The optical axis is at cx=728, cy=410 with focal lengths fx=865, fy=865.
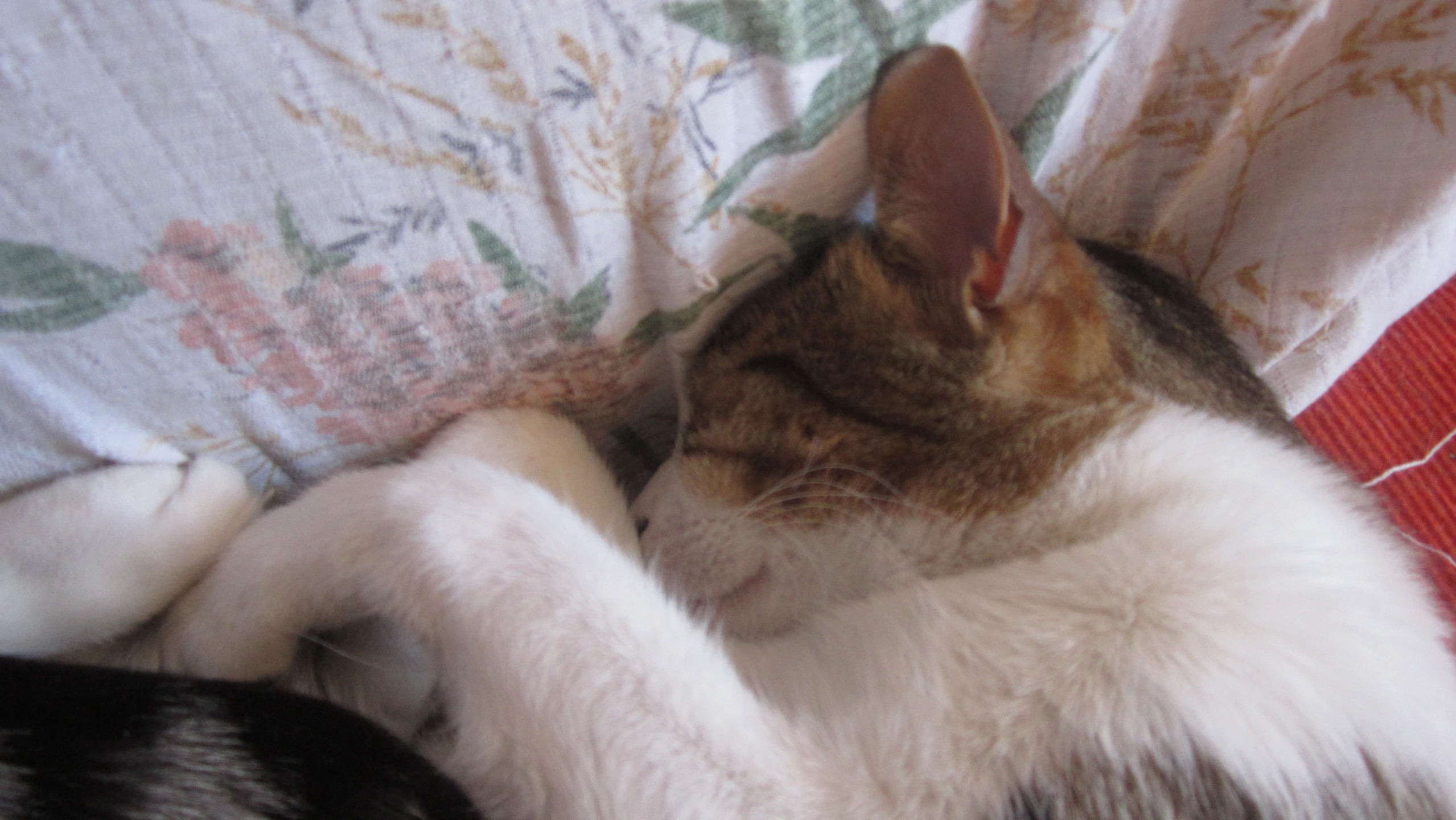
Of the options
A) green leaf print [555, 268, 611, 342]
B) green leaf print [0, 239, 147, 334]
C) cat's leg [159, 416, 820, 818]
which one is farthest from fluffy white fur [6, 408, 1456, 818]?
green leaf print [0, 239, 147, 334]

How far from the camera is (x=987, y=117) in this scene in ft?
2.47

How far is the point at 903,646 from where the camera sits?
816mm

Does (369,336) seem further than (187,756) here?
Yes

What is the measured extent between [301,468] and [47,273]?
A: 0.31 m

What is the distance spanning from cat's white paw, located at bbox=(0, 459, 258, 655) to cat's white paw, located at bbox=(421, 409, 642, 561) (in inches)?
8.2

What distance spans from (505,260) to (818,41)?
0.34m

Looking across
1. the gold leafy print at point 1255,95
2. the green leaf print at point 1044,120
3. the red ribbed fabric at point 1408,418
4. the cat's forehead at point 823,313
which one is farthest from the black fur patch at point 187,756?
the red ribbed fabric at point 1408,418

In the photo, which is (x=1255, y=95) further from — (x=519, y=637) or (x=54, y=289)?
(x=54, y=289)

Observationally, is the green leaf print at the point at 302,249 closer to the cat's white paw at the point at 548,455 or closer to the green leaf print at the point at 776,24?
the cat's white paw at the point at 548,455

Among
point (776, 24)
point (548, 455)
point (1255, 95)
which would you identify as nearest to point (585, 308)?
point (548, 455)

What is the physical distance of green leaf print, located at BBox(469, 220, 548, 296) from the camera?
29.1 inches

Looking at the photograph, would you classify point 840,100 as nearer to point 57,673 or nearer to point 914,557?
point 914,557

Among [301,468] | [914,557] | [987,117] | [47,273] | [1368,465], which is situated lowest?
[1368,465]

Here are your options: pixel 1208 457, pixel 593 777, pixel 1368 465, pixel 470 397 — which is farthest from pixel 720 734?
pixel 1368 465
